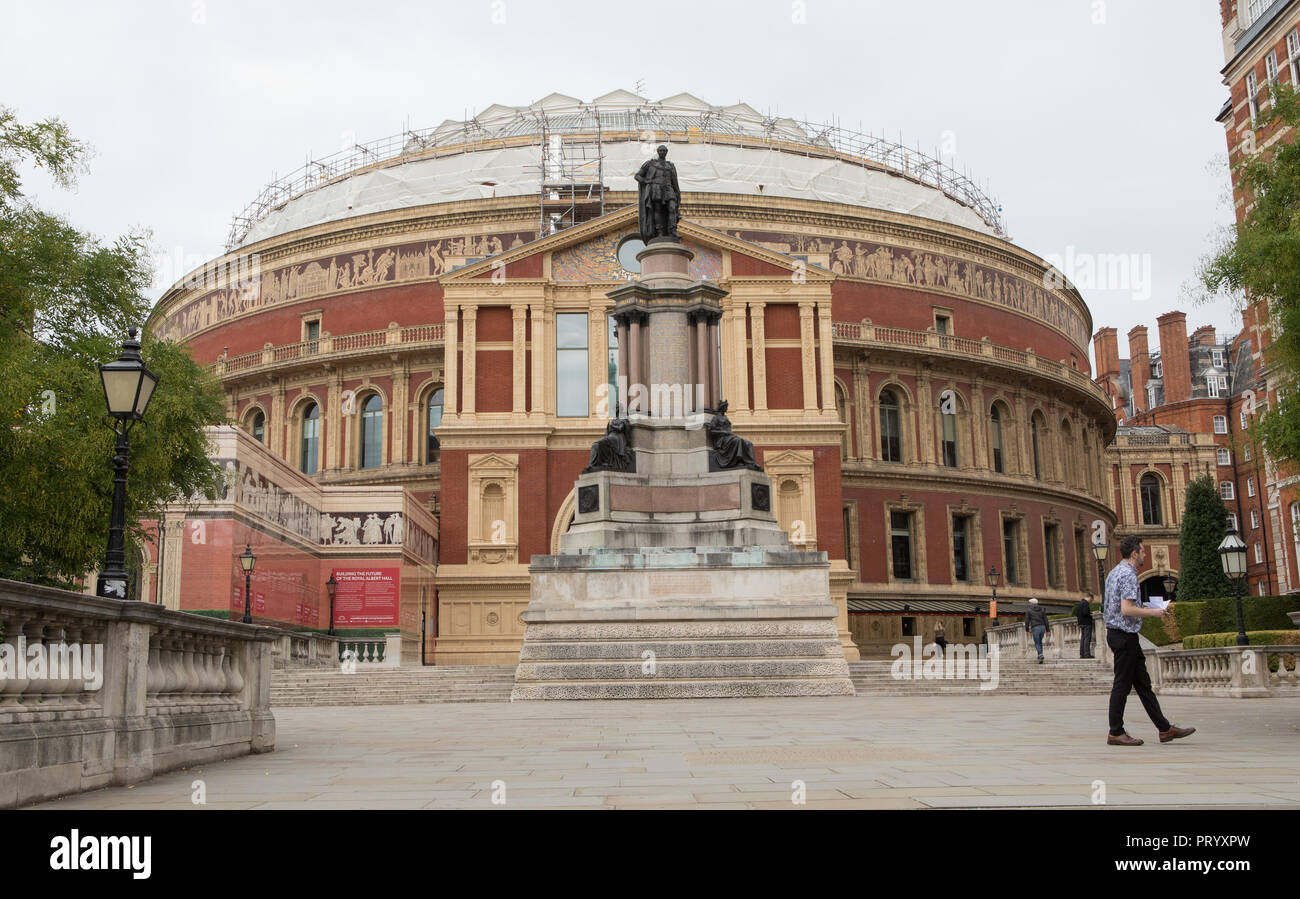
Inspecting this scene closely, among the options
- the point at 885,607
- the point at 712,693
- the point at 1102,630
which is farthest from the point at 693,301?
the point at 885,607

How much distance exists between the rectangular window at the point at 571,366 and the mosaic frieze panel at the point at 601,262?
1.58 m

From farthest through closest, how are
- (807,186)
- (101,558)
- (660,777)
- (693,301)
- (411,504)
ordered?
1. (807,186)
2. (411,504)
3. (693,301)
4. (101,558)
5. (660,777)

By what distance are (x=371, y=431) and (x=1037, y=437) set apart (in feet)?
104

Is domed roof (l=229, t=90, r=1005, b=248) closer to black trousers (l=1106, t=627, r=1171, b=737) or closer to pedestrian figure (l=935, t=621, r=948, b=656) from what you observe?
pedestrian figure (l=935, t=621, r=948, b=656)

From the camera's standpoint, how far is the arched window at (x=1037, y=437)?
192 feet

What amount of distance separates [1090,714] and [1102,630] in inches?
702

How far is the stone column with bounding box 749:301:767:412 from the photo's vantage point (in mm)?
42969

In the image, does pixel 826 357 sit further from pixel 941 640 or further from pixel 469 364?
pixel 469 364

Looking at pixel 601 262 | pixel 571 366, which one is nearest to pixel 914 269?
pixel 601 262

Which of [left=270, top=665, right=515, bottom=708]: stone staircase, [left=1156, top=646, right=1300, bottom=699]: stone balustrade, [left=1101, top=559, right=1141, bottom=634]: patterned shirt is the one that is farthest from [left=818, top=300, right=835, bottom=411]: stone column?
[left=1101, top=559, right=1141, bottom=634]: patterned shirt

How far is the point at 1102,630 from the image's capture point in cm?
3347

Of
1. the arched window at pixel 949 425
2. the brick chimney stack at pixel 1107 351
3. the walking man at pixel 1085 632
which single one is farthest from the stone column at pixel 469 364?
A: the brick chimney stack at pixel 1107 351
